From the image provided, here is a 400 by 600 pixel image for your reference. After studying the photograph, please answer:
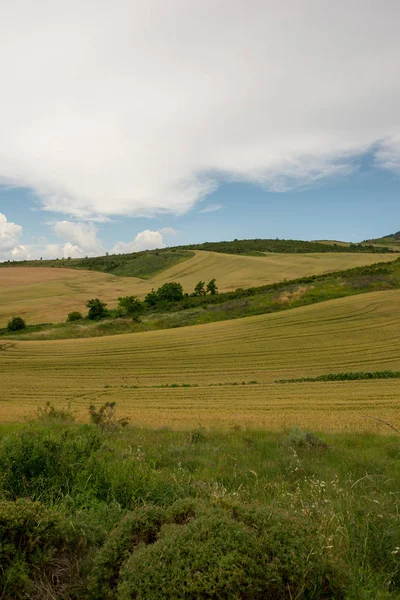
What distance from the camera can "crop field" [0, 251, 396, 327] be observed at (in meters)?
59.5

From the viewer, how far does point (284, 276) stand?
7444 centimetres

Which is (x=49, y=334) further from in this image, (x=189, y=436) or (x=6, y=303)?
(x=189, y=436)

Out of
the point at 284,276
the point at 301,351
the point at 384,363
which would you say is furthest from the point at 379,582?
the point at 284,276

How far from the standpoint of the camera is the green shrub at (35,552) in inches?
107

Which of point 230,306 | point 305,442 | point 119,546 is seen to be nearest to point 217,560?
point 119,546

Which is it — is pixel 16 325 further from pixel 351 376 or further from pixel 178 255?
pixel 178 255

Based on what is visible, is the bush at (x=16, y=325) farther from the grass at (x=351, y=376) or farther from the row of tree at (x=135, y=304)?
the grass at (x=351, y=376)

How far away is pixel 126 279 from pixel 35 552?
8900 cm

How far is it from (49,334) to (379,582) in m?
42.9

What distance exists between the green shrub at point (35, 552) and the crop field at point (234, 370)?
25.8 ft

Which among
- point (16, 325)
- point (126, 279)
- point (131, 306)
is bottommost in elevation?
point (16, 325)

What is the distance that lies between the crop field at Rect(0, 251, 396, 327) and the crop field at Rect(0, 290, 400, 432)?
21.0 metres

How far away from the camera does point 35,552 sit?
2.94 m

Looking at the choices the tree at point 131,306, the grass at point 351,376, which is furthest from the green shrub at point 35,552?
the tree at point 131,306
